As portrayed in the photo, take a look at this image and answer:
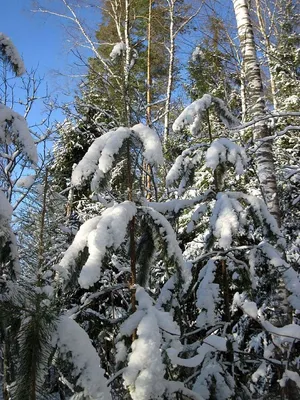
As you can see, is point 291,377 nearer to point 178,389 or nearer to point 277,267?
point 178,389

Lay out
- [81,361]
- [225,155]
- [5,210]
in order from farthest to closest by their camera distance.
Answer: [225,155] < [5,210] < [81,361]

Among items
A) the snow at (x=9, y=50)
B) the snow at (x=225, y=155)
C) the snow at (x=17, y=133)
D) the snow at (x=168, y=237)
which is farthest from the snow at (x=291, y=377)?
the snow at (x=9, y=50)

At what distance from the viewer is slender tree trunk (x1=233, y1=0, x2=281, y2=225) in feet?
12.6

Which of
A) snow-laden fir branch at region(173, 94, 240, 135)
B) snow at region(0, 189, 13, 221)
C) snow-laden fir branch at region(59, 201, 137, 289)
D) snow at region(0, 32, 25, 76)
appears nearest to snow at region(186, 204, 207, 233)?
snow-laden fir branch at region(173, 94, 240, 135)

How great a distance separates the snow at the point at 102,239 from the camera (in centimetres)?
166

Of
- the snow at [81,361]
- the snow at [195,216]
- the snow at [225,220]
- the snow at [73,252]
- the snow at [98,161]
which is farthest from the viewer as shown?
the snow at [195,216]

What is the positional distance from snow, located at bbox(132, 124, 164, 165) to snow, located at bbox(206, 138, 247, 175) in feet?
2.47

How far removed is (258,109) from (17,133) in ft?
8.56

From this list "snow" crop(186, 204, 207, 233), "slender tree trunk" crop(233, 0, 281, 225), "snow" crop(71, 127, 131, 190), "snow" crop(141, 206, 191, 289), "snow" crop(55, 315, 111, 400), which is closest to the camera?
"snow" crop(55, 315, 111, 400)

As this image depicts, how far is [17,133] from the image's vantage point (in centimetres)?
324

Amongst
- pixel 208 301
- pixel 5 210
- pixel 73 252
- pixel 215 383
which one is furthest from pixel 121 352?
pixel 5 210

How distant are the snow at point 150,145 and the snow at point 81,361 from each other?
0.92 meters

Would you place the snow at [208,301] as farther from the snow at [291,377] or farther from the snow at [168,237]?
the snow at [168,237]

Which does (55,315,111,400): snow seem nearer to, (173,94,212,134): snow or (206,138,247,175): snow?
(206,138,247,175): snow
